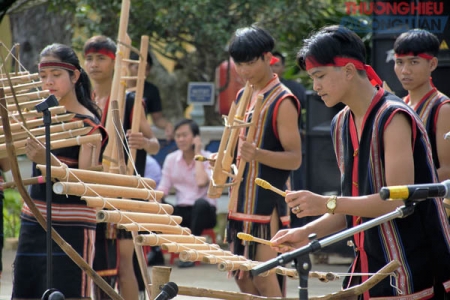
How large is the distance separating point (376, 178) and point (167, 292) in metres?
0.94

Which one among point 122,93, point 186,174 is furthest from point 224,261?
Answer: point 186,174

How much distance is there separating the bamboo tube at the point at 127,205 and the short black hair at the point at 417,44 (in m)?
2.00

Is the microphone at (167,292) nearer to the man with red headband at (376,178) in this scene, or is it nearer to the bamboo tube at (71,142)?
the man with red headband at (376,178)

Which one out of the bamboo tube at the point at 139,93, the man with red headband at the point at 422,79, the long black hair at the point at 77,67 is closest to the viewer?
the man with red headband at the point at 422,79

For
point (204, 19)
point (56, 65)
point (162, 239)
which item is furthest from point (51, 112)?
point (204, 19)

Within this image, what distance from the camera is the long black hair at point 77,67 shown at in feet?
16.7

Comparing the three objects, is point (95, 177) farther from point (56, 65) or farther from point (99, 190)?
point (56, 65)

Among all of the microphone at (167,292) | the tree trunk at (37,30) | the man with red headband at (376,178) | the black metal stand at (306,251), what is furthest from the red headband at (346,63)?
the tree trunk at (37,30)

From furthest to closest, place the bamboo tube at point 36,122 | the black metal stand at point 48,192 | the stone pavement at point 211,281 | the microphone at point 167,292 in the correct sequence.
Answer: the stone pavement at point 211,281 < the bamboo tube at point 36,122 < the black metal stand at point 48,192 < the microphone at point 167,292

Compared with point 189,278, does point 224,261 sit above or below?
above

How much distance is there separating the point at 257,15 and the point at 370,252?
7608mm

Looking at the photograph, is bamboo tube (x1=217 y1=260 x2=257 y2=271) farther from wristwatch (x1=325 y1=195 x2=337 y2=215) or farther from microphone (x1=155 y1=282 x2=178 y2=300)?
wristwatch (x1=325 y1=195 x2=337 y2=215)

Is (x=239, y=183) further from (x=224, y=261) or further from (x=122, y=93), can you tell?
(x=224, y=261)

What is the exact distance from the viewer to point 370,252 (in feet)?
11.8
